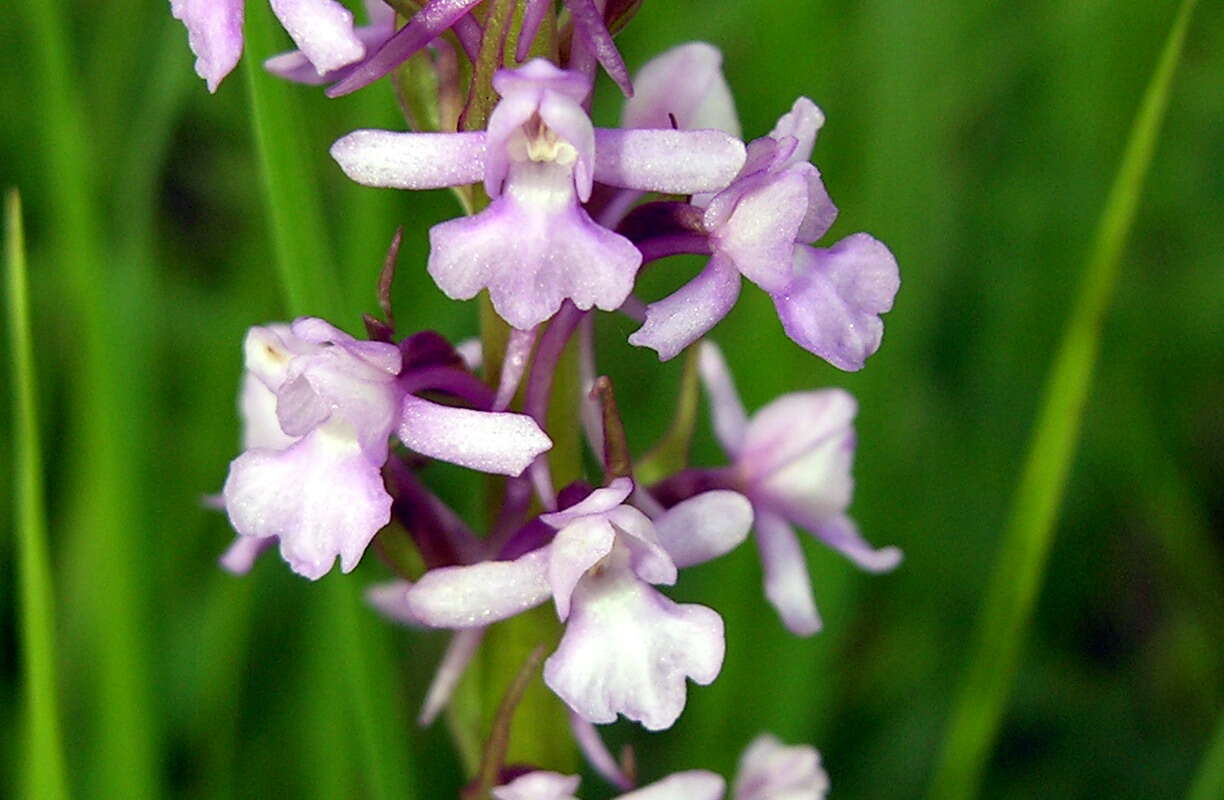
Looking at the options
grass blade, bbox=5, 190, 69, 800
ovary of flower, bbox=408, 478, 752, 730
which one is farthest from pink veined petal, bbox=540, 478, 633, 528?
grass blade, bbox=5, 190, 69, 800

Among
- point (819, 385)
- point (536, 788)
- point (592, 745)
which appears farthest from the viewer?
point (819, 385)

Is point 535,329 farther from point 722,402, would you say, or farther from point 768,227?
point 722,402

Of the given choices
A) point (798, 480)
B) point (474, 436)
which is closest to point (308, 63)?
point (474, 436)

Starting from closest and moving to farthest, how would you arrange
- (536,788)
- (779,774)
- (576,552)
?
(576,552)
(536,788)
(779,774)

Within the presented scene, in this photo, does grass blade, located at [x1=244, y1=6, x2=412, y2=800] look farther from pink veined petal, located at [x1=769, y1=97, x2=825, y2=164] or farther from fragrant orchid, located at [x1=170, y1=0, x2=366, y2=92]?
pink veined petal, located at [x1=769, y1=97, x2=825, y2=164]

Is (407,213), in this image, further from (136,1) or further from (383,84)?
(383,84)
